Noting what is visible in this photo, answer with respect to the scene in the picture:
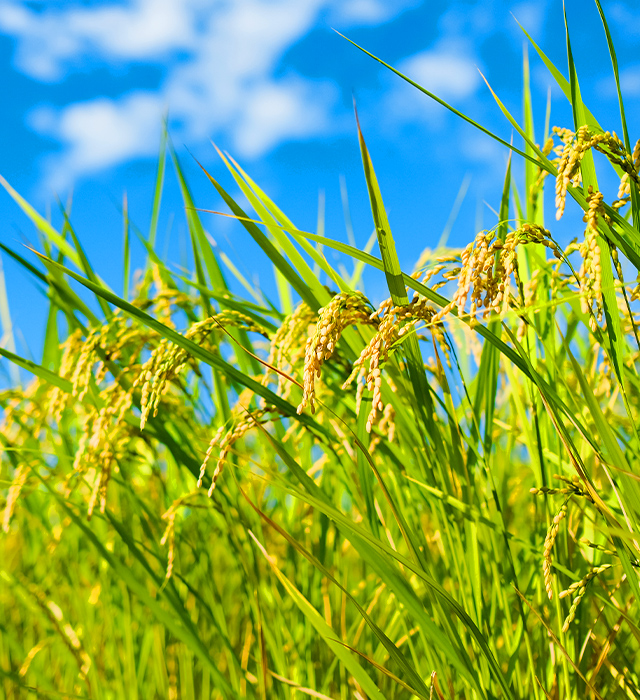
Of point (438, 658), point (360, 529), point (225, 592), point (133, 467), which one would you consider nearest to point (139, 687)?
point (225, 592)

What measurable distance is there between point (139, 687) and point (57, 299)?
1.26 metres

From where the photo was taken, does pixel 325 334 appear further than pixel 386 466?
No

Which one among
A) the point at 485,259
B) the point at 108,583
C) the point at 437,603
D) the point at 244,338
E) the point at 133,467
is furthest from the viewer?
the point at 133,467

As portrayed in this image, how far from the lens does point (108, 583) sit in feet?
6.51

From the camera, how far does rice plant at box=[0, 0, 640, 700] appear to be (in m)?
0.88

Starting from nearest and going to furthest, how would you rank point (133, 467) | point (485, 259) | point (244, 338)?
point (485, 259) < point (244, 338) < point (133, 467)

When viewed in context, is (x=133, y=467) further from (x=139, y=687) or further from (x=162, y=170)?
(x=162, y=170)

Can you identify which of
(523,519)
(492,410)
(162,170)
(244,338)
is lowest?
(523,519)

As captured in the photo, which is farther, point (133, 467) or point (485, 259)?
point (133, 467)

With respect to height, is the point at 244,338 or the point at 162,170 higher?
the point at 162,170

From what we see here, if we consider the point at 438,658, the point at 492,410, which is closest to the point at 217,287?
the point at 492,410

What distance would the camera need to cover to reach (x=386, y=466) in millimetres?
1346

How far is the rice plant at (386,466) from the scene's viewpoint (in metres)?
0.88

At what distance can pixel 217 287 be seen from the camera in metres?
1.63
